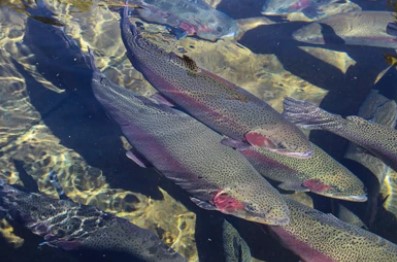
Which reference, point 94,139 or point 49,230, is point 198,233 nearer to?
point 49,230

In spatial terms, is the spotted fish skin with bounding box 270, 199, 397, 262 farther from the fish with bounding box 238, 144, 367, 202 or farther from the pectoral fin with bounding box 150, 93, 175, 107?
the pectoral fin with bounding box 150, 93, 175, 107

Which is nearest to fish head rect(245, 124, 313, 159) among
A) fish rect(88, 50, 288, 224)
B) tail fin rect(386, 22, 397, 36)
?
fish rect(88, 50, 288, 224)

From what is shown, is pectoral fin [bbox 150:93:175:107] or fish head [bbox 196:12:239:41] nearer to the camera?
pectoral fin [bbox 150:93:175:107]

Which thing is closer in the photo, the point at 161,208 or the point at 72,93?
the point at 161,208

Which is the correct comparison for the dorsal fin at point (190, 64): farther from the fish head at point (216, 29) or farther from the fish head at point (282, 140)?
the fish head at point (216, 29)

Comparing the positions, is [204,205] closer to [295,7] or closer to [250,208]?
[250,208]

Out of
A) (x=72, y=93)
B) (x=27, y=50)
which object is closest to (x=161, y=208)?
(x=72, y=93)
